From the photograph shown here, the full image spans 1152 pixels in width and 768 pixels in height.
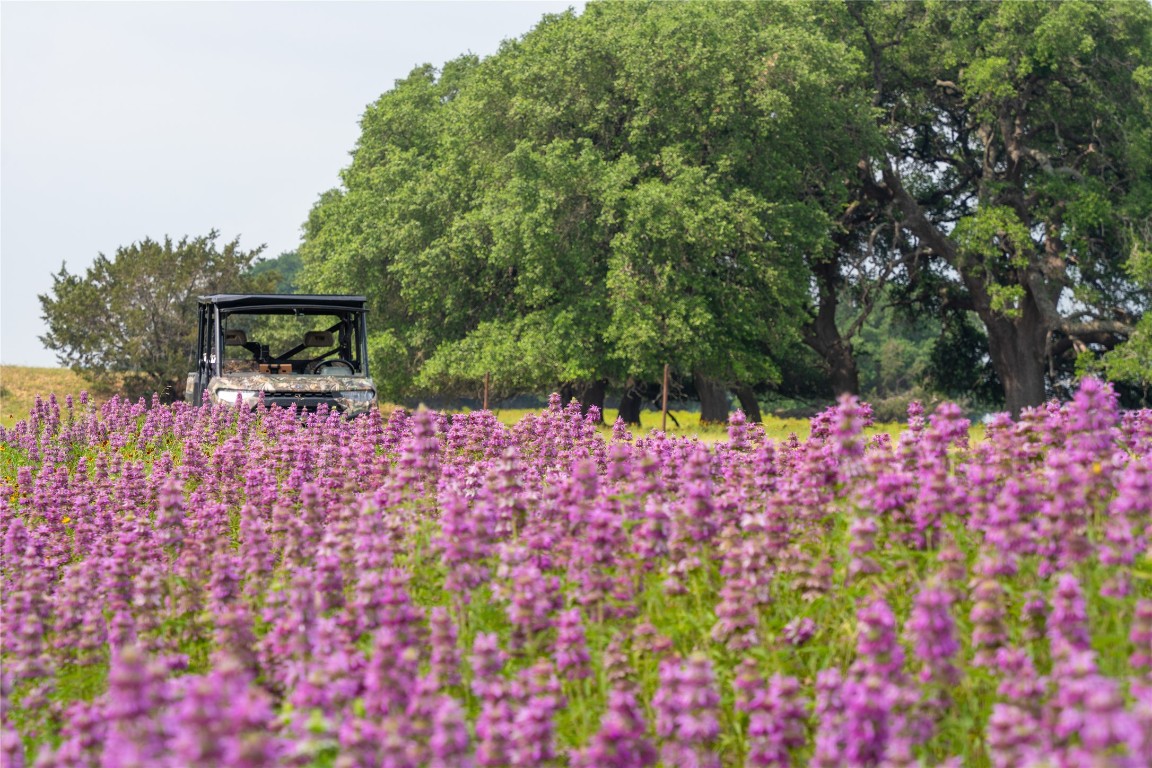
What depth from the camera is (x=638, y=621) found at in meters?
6.15

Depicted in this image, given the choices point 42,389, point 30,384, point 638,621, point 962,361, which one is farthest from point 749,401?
point 638,621

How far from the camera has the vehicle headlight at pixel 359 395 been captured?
61.4 feet

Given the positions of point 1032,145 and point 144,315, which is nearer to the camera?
point 1032,145

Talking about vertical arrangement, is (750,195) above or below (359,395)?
above

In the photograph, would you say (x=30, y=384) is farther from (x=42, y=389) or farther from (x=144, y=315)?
(x=144, y=315)

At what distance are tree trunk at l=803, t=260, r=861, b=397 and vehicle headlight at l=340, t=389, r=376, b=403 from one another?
77.1 ft

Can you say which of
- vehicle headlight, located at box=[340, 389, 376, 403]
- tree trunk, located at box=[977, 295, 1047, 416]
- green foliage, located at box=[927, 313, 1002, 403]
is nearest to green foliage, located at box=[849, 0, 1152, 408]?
tree trunk, located at box=[977, 295, 1047, 416]

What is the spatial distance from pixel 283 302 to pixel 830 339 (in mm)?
24990

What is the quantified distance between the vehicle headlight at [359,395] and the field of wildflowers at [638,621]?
9589mm

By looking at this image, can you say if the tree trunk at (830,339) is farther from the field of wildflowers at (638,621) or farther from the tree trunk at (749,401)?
the field of wildflowers at (638,621)

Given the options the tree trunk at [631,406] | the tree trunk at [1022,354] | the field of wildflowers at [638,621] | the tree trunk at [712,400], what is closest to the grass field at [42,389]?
the tree trunk at [631,406]

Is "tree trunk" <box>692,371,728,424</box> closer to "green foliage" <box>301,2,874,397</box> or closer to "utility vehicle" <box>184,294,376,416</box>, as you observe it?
"green foliage" <box>301,2,874,397</box>

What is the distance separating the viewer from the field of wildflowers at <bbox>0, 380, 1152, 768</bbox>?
14.1ft

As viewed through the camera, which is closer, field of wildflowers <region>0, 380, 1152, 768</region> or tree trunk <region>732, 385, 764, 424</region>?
field of wildflowers <region>0, 380, 1152, 768</region>
